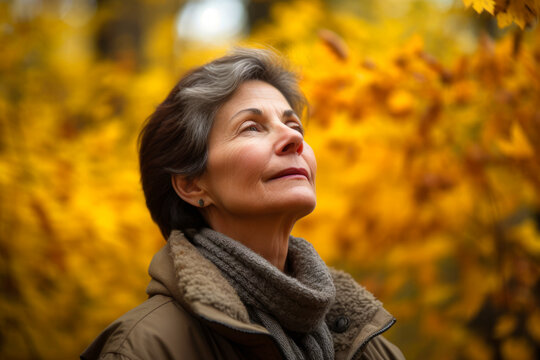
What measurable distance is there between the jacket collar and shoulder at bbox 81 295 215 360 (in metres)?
0.05

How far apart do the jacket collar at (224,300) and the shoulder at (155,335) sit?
0.17ft

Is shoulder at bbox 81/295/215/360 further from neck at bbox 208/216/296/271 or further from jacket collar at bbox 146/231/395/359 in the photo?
neck at bbox 208/216/296/271

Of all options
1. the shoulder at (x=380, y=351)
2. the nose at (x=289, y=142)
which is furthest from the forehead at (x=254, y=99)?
the shoulder at (x=380, y=351)

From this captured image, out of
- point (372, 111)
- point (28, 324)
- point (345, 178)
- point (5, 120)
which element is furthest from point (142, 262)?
point (372, 111)

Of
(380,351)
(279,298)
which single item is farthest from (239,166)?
(380,351)

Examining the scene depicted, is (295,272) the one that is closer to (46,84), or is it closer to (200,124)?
(200,124)

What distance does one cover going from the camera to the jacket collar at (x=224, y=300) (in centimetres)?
159

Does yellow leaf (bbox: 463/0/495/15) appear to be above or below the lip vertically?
above

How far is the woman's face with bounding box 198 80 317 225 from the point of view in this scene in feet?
6.25

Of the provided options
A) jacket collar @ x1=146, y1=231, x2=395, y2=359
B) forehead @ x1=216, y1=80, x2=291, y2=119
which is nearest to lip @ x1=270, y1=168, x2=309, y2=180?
forehead @ x1=216, y1=80, x2=291, y2=119

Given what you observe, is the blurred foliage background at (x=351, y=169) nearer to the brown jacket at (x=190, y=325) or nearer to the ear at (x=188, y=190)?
the ear at (x=188, y=190)

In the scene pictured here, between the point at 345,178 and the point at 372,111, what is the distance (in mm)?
1150

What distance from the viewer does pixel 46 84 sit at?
4.52 m

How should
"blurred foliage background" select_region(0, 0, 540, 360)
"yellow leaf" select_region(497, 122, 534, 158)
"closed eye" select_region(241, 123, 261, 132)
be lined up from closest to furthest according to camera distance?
"closed eye" select_region(241, 123, 261, 132), "yellow leaf" select_region(497, 122, 534, 158), "blurred foliage background" select_region(0, 0, 540, 360)
